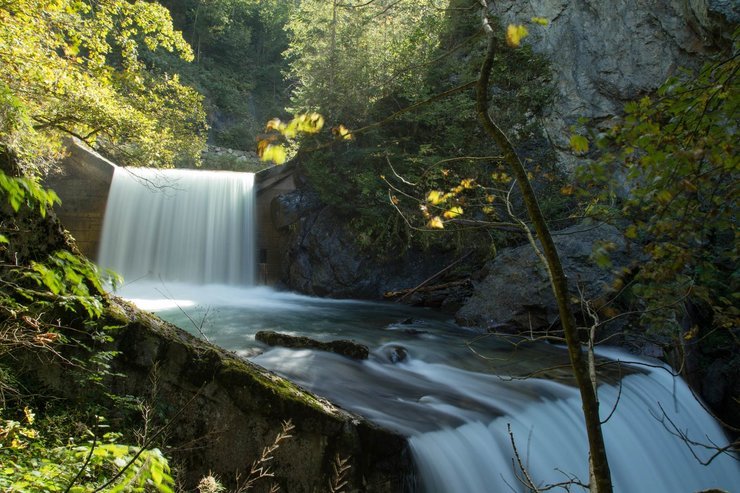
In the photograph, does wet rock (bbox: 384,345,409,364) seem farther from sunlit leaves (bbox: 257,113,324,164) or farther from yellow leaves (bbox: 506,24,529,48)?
yellow leaves (bbox: 506,24,529,48)

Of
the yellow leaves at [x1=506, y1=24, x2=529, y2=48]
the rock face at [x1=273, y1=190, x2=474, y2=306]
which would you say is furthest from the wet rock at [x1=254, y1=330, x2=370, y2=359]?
the rock face at [x1=273, y1=190, x2=474, y2=306]

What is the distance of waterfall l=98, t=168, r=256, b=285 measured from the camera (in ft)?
46.1

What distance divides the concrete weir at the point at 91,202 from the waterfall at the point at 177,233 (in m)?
0.24

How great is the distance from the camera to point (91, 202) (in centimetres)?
1386

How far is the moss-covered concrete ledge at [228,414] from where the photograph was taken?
2869 millimetres

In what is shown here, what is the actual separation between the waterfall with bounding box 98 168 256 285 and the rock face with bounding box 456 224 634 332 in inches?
306

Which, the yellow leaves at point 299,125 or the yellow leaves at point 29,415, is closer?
the yellow leaves at point 299,125

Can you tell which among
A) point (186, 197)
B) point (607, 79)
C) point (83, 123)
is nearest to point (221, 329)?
point (83, 123)

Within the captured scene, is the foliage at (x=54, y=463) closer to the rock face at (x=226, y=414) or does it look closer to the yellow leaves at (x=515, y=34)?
the rock face at (x=226, y=414)

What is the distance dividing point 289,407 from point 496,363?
170 inches

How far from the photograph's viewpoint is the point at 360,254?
1291cm

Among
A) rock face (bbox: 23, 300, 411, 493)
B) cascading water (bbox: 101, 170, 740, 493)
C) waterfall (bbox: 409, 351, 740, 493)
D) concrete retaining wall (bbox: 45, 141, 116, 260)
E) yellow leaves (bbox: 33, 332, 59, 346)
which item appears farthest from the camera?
concrete retaining wall (bbox: 45, 141, 116, 260)

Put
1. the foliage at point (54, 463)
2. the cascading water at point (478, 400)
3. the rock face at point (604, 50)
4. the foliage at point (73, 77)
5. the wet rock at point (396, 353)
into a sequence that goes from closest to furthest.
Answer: the foliage at point (54, 463), the cascading water at point (478, 400), the foliage at point (73, 77), the wet rock at point (396, 353), the rock face at point (604, 50)

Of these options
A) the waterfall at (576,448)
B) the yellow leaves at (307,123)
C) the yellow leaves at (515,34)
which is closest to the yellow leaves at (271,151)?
the yellow leaves at (307,123)
